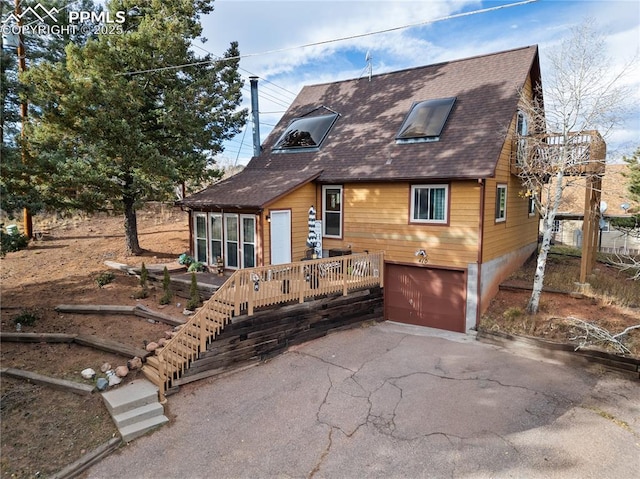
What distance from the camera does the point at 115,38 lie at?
39.3ft

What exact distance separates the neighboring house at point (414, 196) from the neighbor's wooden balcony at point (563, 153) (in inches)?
28.1

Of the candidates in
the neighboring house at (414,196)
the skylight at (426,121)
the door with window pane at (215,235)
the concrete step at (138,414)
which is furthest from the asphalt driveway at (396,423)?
the skylight at (426,121)

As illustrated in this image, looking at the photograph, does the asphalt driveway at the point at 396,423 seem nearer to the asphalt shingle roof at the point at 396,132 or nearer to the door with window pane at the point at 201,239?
the asphalt shingle roof at the point at 396,132

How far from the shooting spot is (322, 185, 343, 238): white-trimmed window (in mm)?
12702

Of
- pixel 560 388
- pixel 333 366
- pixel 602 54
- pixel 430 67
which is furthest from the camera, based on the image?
pixel 430 67

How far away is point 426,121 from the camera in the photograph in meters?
12.1

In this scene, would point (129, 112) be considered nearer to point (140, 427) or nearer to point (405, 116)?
point (405, 116)

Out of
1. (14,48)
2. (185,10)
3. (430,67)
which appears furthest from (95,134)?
(430,67)

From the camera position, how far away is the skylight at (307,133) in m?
14.3

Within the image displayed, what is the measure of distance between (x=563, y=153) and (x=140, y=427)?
11058 millimetres

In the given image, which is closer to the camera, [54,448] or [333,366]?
[54,448]

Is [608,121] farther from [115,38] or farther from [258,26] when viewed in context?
[115,38]

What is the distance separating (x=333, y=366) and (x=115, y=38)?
1187 centimetres
